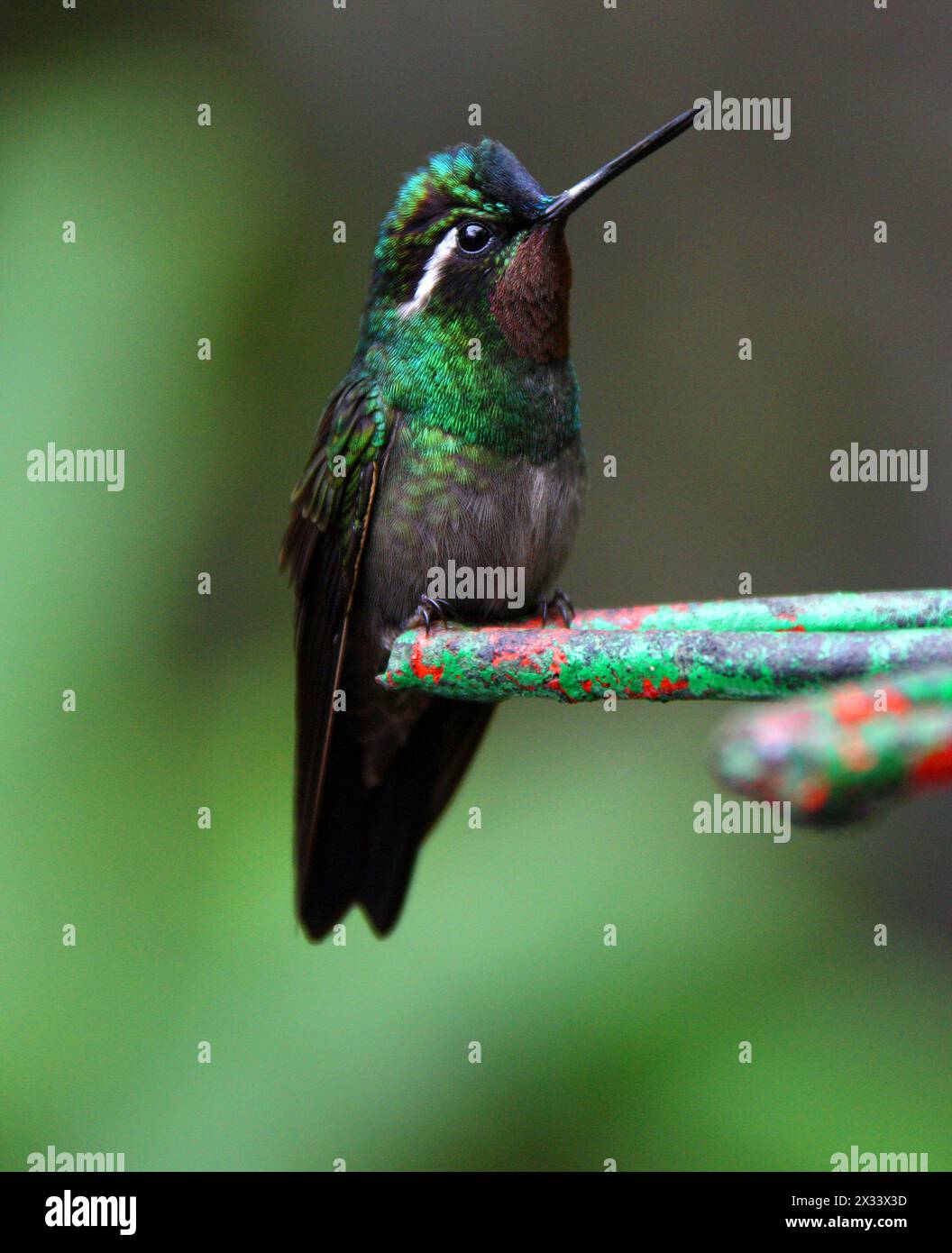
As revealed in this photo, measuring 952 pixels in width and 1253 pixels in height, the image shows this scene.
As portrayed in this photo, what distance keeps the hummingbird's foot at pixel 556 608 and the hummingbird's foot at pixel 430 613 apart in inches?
9.8

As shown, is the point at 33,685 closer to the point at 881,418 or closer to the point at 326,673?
the point at 326,673

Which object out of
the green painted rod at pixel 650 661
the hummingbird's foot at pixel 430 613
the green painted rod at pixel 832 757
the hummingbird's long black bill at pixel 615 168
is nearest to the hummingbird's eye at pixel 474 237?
the hummingbird's long black bill at pixel 615 168

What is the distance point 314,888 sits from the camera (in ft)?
11.4

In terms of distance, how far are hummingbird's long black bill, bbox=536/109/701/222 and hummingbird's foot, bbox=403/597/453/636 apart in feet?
3.30

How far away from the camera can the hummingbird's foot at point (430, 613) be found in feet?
10.3

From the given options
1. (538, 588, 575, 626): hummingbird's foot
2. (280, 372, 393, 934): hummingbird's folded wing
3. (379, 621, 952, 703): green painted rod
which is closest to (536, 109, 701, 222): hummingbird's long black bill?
(280, 372, 393, 934): hummingbird's folded wing

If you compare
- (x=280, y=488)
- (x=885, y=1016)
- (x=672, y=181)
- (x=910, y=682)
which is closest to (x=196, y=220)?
(x=280, y=488)

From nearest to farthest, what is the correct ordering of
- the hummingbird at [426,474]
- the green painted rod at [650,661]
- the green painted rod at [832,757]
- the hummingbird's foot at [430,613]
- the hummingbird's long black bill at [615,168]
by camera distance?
the green painted rod at [832,757]
the green painted rod at [650,661]
the hummingbird's long black bill at [615,168]
the hummingbird's foot at [430,613]
the hummingbird at [426,474]

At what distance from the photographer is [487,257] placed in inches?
131

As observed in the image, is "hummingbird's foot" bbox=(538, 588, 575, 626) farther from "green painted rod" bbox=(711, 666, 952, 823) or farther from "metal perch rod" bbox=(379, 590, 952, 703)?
"green painted rod" bbox=(711, 666, 952, 823)

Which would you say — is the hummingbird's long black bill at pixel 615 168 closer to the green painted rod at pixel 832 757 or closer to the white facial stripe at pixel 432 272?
the white facial stripe at pixel 432 272

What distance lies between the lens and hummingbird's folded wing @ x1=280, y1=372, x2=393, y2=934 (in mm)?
3191

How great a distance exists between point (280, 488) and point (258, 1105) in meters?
2.76

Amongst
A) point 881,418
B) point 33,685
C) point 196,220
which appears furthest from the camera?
point 881,418
